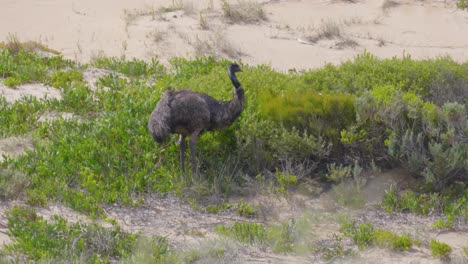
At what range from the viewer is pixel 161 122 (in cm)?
887

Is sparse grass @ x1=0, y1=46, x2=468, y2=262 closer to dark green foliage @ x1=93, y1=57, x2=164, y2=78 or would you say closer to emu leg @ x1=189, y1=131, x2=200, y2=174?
emu leg @ x1=189, y1=131, x2=200, y2=174

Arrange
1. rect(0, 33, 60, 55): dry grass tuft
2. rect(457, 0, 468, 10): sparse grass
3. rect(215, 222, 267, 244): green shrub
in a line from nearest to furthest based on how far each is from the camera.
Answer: rect(215, 222, 267, 244): green shrub → rect(0, 33, 60, 55): dry grass tuft → rect(457, 0, 468, 10): sparse grass

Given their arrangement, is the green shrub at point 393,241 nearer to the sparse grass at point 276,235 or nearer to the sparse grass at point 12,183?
the sparse grass at point 276,235

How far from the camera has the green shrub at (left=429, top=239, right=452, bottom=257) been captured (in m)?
7.77

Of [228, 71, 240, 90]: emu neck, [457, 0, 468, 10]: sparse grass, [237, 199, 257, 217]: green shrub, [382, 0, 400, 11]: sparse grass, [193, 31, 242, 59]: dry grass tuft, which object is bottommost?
[237, 199, 257, 217]: green shrub

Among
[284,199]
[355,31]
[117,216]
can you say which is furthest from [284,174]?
[355,31]

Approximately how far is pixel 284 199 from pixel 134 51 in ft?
18.2

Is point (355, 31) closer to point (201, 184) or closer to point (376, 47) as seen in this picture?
point (376, 47)

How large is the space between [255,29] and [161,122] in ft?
20.1

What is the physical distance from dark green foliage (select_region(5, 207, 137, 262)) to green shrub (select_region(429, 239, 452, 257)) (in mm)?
2652

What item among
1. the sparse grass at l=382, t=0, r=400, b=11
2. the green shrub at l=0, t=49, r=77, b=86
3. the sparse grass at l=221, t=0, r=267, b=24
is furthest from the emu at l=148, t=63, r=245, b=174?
the sparse grass at l=382, t=0, r=400, b=11

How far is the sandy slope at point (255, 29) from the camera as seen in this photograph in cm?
1379

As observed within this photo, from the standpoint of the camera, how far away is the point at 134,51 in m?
13.8

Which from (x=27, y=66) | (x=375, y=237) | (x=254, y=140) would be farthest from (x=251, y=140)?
(x=27, y=66)
